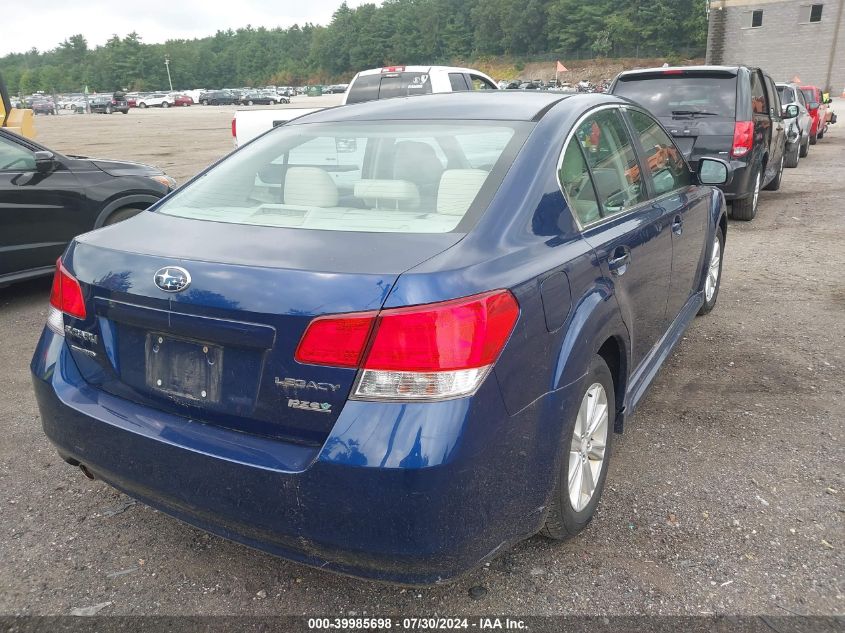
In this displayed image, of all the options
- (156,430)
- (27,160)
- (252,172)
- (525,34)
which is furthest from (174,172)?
(525,34)

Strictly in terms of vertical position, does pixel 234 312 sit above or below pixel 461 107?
below

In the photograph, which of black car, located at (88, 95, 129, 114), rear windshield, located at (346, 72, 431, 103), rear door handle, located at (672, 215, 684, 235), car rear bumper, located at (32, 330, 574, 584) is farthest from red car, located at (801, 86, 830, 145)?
black car, located at (88, 95, 129, 114)

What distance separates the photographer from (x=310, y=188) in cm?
283

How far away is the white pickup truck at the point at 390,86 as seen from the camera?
10266 millimetres

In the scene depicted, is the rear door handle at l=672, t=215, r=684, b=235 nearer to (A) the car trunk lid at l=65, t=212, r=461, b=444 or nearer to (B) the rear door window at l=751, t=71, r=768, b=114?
(A) the car trunk lid at l=65, t=212, r=461, b=444

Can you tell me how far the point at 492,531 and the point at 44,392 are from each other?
5.46ft

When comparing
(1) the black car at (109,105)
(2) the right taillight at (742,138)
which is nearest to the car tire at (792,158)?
(2) the right taillight at (742,138)

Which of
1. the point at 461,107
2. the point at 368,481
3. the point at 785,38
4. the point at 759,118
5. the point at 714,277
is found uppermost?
the point at 785,38

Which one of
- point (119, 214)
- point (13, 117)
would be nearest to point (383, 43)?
point (13, 117)

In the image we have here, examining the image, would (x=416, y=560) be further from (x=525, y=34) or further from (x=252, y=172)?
(x=525, y=34)

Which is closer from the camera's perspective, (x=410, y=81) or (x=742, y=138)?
(x=742, y=138)

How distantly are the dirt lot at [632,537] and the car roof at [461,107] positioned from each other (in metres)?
1.67

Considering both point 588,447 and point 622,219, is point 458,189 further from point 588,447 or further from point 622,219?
point 588,447

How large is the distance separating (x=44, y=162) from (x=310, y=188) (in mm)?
4328
